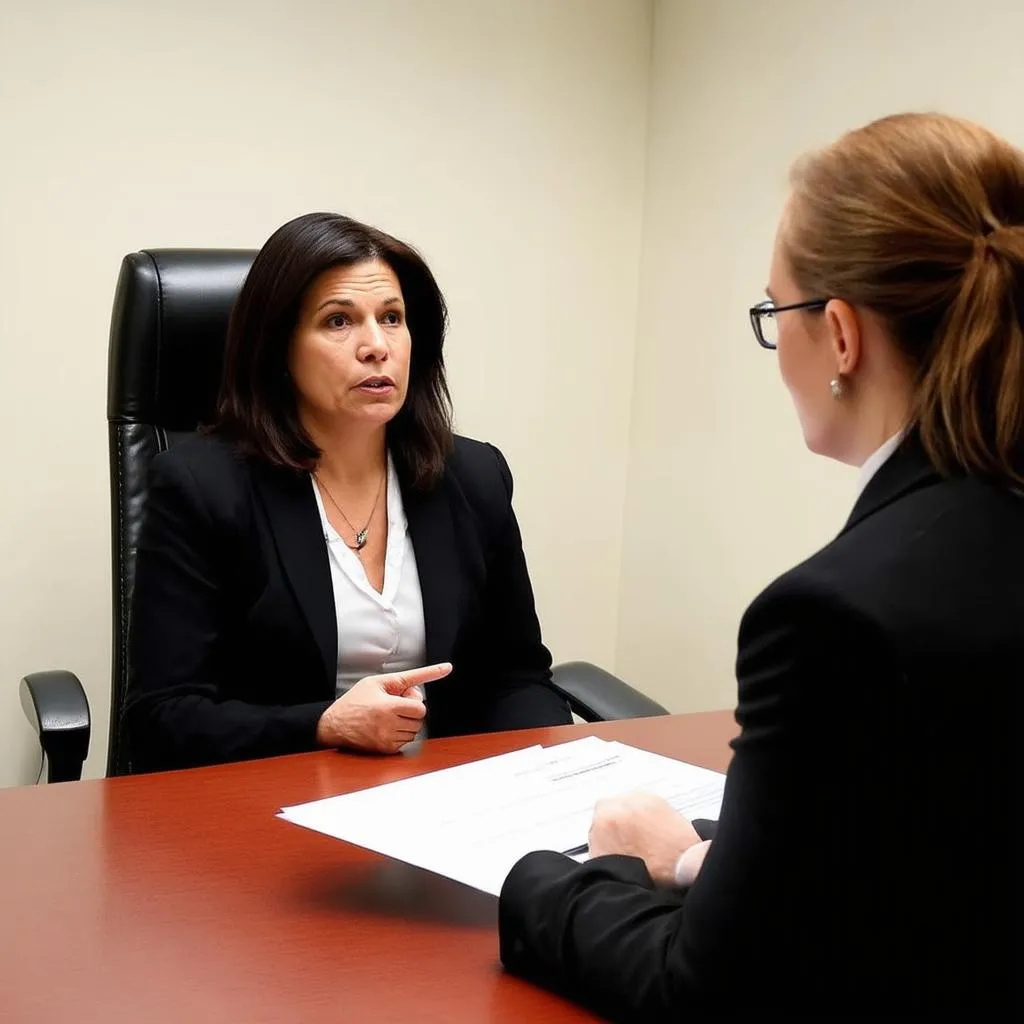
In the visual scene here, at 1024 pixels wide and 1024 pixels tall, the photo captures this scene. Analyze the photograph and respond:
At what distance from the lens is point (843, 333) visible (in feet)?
3.23

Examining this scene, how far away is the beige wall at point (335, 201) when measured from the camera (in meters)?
2.81

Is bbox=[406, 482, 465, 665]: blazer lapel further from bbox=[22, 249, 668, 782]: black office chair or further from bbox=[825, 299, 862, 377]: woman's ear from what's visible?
bbox=[825, 299, 862, 377]: woman's ear

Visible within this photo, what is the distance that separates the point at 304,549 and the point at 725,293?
5.46ft

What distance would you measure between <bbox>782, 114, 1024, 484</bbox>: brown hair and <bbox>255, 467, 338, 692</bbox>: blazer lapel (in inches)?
47.2

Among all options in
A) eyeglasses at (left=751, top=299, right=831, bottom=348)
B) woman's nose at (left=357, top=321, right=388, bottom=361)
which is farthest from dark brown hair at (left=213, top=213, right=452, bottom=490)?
eyeglasses at (left=751, top=299, right=831, bottom=348)

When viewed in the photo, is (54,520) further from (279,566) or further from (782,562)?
(782,562)

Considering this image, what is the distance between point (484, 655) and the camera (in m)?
2.28

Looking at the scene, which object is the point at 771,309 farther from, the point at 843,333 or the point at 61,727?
the point at 61,727

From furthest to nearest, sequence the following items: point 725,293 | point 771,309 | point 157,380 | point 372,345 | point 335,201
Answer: point 725,293, point 335,201, point 157,380, point 372,345, point 771,309

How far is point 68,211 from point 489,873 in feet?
6.82

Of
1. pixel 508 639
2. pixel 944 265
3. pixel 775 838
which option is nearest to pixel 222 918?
pixel 775 838

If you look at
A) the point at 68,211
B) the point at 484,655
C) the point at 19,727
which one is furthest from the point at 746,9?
the point at 19,727

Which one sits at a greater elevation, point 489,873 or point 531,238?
point 531,238

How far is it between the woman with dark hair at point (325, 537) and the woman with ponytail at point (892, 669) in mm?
1017
